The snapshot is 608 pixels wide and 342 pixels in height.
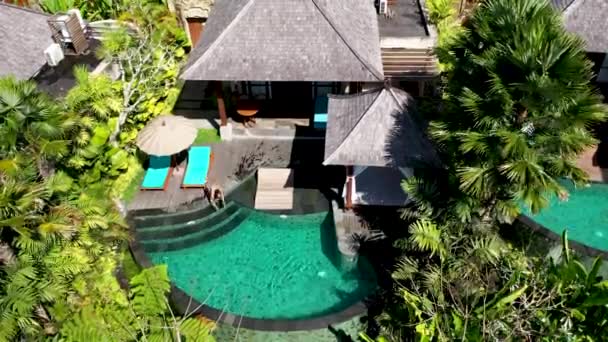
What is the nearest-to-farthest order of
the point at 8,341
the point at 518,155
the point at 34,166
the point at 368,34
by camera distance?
1. the point at 8,341
2. the point at 518,155
3. the point at 34,166
4. the point at 368,34

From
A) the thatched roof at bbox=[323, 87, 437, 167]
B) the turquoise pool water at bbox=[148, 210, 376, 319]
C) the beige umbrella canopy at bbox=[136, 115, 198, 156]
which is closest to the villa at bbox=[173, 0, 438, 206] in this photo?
the thatched roof at bbox=[323, 87, 437, 167]

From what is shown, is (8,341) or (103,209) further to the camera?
(103,209)

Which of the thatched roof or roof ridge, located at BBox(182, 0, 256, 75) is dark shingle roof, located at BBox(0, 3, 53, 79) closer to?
roof ridge, located at BBox(182, 0, 256, 75)

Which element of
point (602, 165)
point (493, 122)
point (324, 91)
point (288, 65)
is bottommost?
point (602, 165)

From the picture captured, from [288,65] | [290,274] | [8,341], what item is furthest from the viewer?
[288,65]

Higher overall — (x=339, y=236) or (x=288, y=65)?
(x=288, y=65)

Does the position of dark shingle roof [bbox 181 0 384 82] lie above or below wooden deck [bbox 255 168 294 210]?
above

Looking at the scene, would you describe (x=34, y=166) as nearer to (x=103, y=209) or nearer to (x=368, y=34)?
(x=103, y=209)

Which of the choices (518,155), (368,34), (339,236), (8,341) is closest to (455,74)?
(518,155)

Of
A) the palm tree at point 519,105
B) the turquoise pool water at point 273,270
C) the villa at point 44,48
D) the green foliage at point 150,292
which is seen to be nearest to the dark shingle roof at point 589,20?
the palm tree at point 519,105
